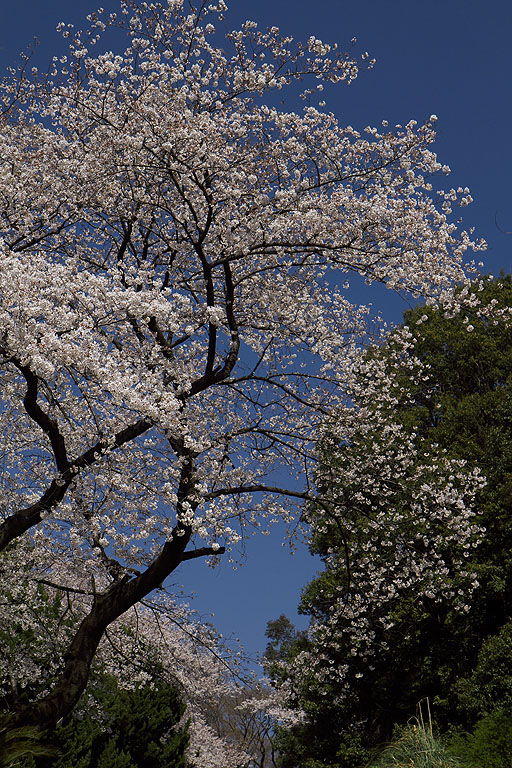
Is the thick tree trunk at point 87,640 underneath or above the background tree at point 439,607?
underneath

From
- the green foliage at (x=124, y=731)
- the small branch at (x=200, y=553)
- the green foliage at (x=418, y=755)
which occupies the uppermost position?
the small branch at (x=200, y=553)

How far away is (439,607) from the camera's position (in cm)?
1666

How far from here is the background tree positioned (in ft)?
49.5

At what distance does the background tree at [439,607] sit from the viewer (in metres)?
15.1

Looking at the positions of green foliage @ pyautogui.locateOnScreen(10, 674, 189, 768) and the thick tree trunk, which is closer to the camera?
the thick tree trunk

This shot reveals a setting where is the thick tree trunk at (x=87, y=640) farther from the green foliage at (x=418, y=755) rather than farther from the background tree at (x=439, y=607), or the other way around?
the background tree at (x=439, y=607)

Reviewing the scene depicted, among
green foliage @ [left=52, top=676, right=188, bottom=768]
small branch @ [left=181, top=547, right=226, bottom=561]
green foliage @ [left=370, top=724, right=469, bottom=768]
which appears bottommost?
green foliage @ [left=370, top=724, right=469, bottom=768]

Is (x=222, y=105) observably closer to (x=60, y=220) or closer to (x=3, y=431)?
(x=60, y=220)

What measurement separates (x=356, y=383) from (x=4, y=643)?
21.4 feet

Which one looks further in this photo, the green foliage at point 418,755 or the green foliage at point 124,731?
the green foliage at point 124,731

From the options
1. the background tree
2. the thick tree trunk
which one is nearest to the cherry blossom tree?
the thick tree trunk

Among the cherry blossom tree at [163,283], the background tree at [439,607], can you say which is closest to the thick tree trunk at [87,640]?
the cherry blossom tree at [163,283]

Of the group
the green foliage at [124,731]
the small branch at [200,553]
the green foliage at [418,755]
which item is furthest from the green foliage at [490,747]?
the green foliage at [124,731]

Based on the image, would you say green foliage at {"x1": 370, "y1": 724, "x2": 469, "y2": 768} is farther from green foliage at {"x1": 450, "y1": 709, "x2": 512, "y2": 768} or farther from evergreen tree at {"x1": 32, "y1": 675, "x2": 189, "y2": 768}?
evergreen tree at {"x1": 32, "y1": 675, "x2": 189, "y2": 768}
